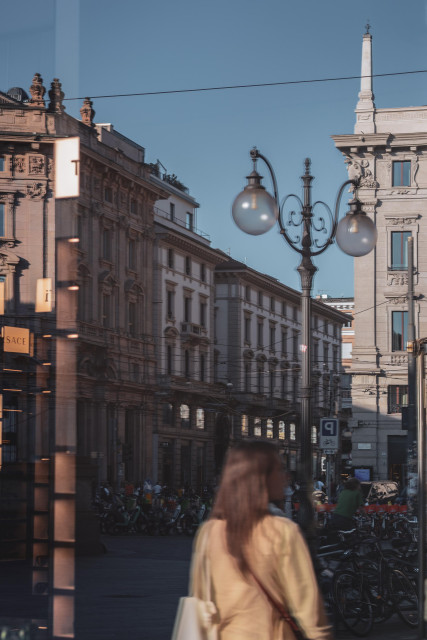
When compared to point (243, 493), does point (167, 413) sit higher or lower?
lower

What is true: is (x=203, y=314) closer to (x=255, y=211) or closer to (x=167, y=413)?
(x=167, y=413)

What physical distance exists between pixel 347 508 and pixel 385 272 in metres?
31.1

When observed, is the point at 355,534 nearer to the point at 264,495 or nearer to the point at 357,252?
the point at 357,252

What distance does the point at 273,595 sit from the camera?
3.42m

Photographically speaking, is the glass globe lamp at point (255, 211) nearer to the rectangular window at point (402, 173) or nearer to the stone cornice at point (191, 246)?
the rectangular window at point (402, 173)

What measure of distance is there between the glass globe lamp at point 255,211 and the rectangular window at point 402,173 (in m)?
32.4

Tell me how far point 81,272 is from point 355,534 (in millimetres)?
4612

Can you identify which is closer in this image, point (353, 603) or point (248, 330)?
point (353, 603)

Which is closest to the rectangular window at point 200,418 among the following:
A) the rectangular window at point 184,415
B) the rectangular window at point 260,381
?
the rectangular window at point 184,415

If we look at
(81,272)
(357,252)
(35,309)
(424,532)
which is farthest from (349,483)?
(35,309)

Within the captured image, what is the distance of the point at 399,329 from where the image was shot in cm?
4197

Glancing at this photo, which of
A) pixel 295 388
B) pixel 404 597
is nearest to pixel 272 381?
pixel 295 388

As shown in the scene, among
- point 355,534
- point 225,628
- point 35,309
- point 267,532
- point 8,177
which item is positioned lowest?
point 355,534

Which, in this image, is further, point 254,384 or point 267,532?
point 254,384
